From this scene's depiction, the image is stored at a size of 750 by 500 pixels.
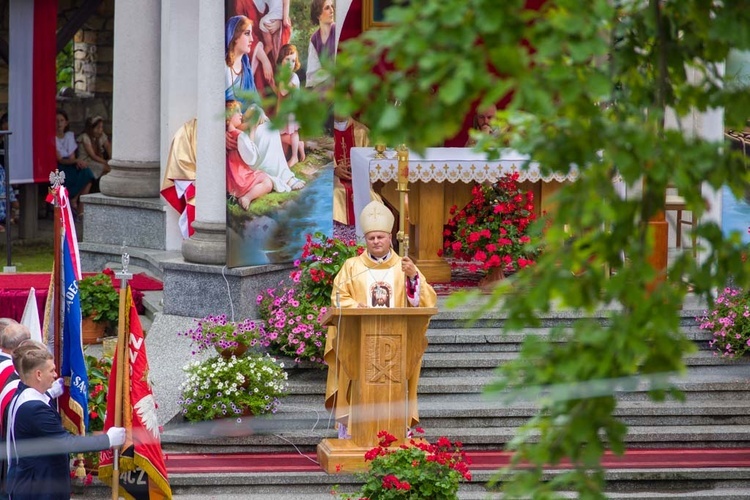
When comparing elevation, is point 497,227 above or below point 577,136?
below

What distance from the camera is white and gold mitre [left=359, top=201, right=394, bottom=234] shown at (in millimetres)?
9383

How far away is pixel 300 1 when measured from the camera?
454 inches

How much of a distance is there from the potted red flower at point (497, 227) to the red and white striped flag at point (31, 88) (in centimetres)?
727

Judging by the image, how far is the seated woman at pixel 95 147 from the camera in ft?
63.7

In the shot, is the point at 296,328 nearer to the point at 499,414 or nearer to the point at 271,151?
the point at 499,414

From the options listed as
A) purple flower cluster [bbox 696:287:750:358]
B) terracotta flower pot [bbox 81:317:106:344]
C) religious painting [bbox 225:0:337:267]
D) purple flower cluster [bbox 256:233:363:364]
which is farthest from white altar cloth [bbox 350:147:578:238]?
terracotta flower pot [bbox 81:317:106:344]

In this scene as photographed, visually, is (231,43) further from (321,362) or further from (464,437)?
(464,437)

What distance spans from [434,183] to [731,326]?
273cm

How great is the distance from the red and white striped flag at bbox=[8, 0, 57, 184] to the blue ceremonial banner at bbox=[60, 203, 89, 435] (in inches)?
343

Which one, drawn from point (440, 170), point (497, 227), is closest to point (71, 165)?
point (440, 170)

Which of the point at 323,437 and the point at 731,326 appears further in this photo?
the point at 731,326

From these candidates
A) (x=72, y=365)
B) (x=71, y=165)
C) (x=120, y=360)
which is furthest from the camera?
(x=71, y=165)

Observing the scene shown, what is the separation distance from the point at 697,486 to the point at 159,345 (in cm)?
402

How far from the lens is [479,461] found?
32.4 ft
